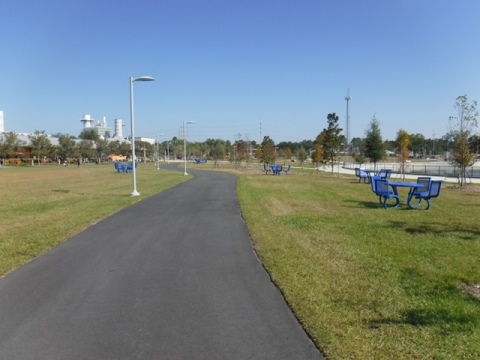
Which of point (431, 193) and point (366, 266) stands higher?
point (431, 193)

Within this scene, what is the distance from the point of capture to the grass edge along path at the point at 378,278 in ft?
11.7

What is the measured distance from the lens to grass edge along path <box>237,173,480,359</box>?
357cm

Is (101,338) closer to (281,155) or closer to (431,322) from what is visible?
(431,322)

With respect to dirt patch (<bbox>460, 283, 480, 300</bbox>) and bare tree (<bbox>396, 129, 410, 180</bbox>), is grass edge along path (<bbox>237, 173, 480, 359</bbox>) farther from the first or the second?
bare tree (<bbox>396, 129, 410, 180</bbox>)

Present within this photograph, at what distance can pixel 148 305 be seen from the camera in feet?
14.8

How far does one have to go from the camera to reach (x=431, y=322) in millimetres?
3951

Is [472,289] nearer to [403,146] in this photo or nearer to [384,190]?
[384,190]

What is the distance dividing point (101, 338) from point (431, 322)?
3215 mm

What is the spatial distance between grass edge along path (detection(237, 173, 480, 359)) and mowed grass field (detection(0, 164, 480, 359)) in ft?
0.04

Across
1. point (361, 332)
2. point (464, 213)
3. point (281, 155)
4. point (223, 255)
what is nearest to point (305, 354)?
point (361, 332)

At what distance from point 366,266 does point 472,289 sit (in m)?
1.44


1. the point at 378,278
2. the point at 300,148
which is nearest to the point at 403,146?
the point at 378,278

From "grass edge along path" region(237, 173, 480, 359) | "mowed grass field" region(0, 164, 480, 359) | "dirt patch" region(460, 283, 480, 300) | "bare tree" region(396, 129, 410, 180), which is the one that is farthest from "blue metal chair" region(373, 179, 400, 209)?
"bare tree" region(396, 129, 410, 180)

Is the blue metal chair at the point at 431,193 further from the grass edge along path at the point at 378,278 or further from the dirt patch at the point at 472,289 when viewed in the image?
the dirt patch at the point at 472,289
